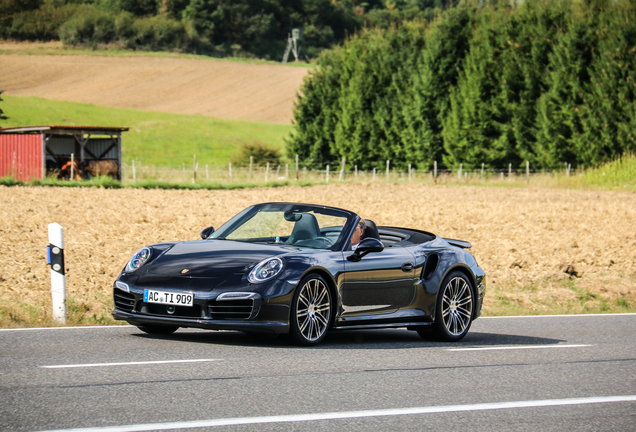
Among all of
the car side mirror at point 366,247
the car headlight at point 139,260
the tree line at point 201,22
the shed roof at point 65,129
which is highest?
the tree line at point 201,22

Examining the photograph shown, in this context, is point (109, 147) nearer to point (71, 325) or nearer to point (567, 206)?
point (567, 206)

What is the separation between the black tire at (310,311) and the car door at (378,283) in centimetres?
24

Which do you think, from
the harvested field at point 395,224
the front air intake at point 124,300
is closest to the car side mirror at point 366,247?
the front air intake at point 124,300

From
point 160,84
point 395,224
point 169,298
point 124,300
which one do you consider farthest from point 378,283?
point 160,84

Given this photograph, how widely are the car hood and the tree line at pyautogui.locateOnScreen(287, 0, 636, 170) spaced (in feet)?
115

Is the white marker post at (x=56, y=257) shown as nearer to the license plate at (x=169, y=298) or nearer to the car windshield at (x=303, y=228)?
the car windshield at (x=303, y=228)

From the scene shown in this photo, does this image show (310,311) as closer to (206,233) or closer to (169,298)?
(169,298)

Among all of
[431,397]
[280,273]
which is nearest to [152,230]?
[280,273]

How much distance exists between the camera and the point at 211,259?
8344 millimetres

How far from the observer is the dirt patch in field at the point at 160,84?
→ 86.5 metres

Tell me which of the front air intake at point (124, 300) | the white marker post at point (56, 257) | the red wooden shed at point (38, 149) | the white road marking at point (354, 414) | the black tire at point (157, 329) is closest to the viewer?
the white road marking at point (354, 414)

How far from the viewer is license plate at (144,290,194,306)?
7.94 meters

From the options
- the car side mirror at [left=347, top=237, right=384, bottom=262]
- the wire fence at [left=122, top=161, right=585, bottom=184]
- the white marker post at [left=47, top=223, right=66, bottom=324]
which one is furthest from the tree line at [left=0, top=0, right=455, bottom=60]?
the car side mirror at [left=347, top=237, right=384, bottom=262]

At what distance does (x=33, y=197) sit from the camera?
25.3m
